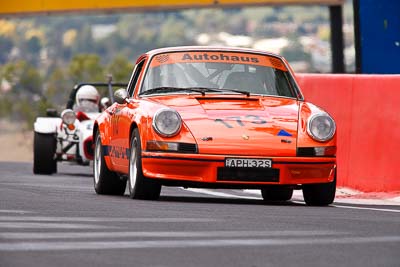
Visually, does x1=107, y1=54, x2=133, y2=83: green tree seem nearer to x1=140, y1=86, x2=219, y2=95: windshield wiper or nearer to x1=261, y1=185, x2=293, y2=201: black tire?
x1=261, y1=185, x2=293, y2=201: black tire

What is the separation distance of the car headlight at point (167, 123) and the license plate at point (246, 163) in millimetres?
493

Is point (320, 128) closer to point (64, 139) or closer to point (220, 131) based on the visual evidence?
point (220, 131)

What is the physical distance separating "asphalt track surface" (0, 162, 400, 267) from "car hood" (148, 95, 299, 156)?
18.8 inches

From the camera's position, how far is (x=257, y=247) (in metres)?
7.71

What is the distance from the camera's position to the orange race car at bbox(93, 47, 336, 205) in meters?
11.6

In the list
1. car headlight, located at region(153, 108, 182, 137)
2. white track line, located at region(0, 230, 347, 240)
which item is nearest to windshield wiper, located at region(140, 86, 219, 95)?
car headlight, located at region(153, 108, 182, 137)

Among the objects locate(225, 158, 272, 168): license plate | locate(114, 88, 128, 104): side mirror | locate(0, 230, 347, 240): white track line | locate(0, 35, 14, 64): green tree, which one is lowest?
locate(0, 230, 347, 240): white track line

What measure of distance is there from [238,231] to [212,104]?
3.68m

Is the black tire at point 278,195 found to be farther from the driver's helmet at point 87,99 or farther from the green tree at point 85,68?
the green tree at point 85,68

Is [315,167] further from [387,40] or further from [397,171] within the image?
[387,40]

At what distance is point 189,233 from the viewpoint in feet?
27.7

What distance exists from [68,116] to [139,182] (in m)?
8.50

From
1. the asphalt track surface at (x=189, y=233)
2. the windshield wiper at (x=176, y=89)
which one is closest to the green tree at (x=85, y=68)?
the windshield wiper at (x=176, y=89)

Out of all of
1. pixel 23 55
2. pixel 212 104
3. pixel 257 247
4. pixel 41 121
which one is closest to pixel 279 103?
pixel 212 104
